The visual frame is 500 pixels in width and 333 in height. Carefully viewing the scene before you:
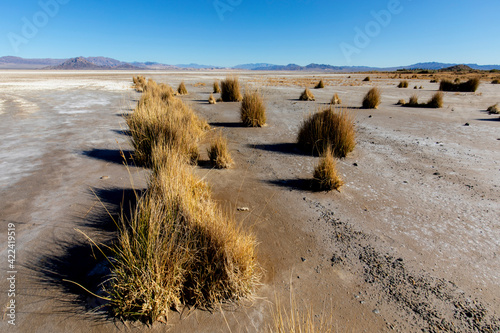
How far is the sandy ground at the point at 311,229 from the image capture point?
2100 mm

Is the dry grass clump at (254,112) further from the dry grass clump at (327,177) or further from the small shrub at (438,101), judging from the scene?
the small shrub at (438,101)

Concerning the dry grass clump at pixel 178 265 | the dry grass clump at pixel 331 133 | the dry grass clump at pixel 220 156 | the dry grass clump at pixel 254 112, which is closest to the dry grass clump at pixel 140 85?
the dry grass clump at pixel 254 112

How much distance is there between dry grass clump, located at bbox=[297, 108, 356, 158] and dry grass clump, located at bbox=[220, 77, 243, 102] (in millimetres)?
8543

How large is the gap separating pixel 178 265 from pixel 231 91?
508 inches

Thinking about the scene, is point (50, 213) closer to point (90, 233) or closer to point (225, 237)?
point (90, 233)

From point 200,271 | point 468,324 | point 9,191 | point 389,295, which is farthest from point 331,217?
point 9,191

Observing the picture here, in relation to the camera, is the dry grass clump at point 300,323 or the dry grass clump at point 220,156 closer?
the dry grass clump at point 300,323


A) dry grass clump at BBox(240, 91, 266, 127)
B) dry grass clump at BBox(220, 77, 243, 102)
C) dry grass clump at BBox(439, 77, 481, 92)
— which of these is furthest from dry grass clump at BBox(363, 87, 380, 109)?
dry grass clump at BBox(439, 77, 481, 92)

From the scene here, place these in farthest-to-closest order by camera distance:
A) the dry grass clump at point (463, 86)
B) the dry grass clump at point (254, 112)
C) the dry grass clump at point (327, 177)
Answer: the dry grass clump at point (463, 86) → the dry grass clump at point (254, 112) → the dry grass clump at point (327, 177)

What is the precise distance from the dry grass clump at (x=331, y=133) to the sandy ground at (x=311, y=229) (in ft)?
1.08

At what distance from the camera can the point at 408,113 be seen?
11000 mm

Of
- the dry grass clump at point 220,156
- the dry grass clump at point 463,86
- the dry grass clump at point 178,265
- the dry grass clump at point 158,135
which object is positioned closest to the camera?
the dry grass clump at point 178,265

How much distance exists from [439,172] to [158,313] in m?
5.13

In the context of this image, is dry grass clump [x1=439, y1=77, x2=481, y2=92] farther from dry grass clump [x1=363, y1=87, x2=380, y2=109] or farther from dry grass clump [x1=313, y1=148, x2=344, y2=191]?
dry grass clump [x1=313, y1=148, x2=344, y2=191]
